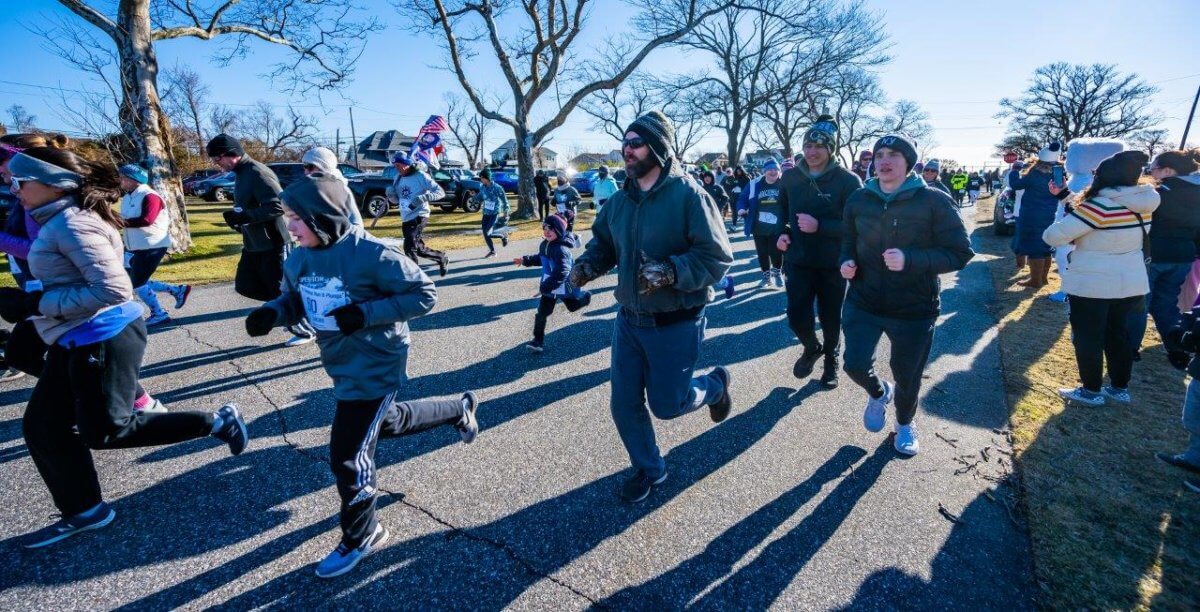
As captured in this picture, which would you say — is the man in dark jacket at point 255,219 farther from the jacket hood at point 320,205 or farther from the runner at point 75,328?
the jacket hood at point 320,205

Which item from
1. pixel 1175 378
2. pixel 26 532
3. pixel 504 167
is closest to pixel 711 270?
pixel 26 532

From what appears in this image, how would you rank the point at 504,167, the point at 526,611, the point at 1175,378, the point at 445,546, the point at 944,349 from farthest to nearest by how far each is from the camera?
the point at 504,167, the point at 944,349, the point at 1175,378, the point at 445,546, the point at 526,611

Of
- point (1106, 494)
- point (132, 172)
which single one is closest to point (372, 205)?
point (132, 172)

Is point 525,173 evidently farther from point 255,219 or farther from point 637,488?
point 637,488

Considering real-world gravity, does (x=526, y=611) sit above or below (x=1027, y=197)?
below

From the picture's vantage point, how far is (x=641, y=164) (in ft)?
8.00

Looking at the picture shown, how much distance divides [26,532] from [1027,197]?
10.5m

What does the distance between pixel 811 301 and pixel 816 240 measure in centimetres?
52

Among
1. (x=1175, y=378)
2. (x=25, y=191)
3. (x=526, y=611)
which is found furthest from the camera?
(x=1175, y=378)

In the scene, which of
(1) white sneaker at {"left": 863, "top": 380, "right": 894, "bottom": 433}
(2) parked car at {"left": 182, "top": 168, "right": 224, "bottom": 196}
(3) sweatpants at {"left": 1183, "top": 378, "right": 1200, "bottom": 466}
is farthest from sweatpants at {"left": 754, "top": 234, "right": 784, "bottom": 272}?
(2) parked car at {"left": 182, "top": 168, "right": 224, "bottom": 196}

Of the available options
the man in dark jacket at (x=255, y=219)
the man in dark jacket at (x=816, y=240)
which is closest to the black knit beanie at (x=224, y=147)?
the man in dark jacket at (x=255, y=219)

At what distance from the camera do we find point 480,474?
10.0 ft

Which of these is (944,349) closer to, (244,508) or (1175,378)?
(1175,378)

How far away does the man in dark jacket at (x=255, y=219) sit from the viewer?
4812mm
